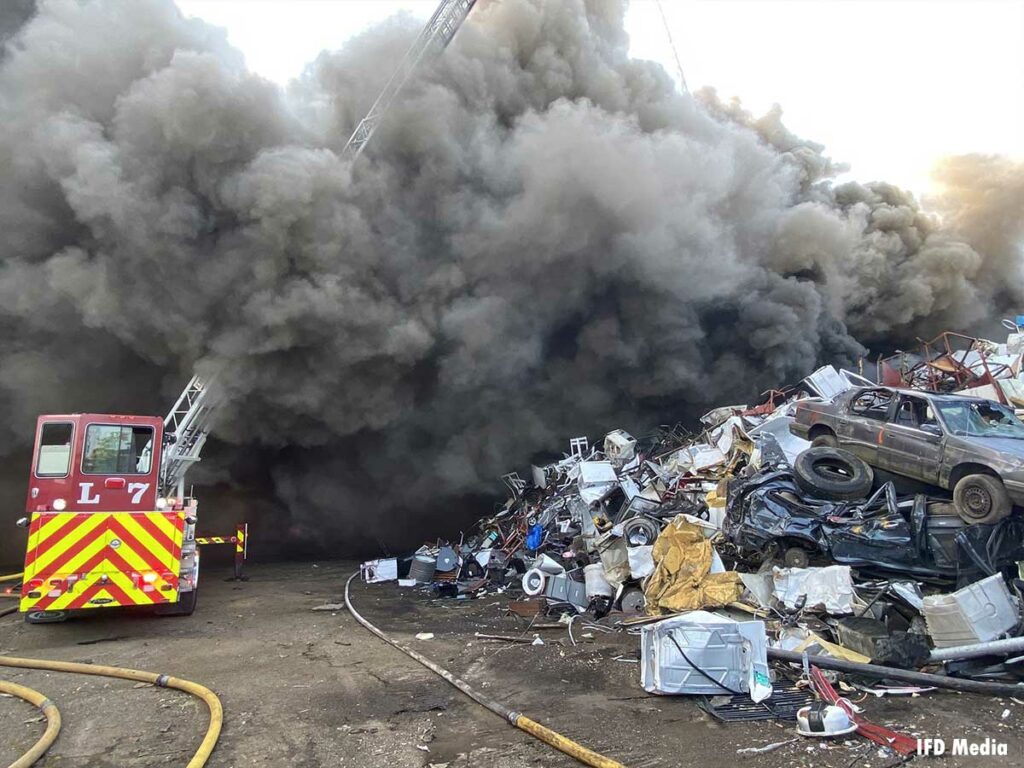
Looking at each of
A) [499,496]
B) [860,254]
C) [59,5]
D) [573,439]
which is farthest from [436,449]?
[860,254]

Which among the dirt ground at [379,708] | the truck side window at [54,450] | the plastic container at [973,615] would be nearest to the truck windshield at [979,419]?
the plastic container at [973,615]

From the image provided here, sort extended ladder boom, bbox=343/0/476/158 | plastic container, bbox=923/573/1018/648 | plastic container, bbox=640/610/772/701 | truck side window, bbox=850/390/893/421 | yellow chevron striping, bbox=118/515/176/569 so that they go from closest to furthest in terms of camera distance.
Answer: plastic container, bbox=640/610/772/701, plastic container, bbox=923/573/1018/648, yellow chevron striping, bbox=118/515/176/569, truck side window, bbox=850/390/893/421, extended ladder boom, bbox=343/0/476/158

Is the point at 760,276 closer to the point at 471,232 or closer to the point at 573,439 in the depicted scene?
the point at 573,439

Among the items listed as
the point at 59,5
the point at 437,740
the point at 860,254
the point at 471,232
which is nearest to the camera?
the point at 437,740

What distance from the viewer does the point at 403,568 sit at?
10820 mm

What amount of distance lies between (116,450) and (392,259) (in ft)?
21.9

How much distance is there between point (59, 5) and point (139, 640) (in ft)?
33.1

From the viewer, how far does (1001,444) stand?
721 cm

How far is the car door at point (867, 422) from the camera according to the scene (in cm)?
860

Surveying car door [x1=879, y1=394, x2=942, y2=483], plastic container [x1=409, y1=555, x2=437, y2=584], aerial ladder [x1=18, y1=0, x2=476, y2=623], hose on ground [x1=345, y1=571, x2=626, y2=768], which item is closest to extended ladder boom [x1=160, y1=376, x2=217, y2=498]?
aerial ladder [x1=18, y1=0, x2=476, y2=623]

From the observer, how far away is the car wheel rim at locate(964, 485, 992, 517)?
681 centimetres

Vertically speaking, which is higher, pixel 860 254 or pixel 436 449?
pixel 860 254

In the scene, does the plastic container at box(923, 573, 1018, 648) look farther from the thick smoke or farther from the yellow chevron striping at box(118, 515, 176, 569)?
the thick smoke

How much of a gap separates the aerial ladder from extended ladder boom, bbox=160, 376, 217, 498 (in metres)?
0.06
